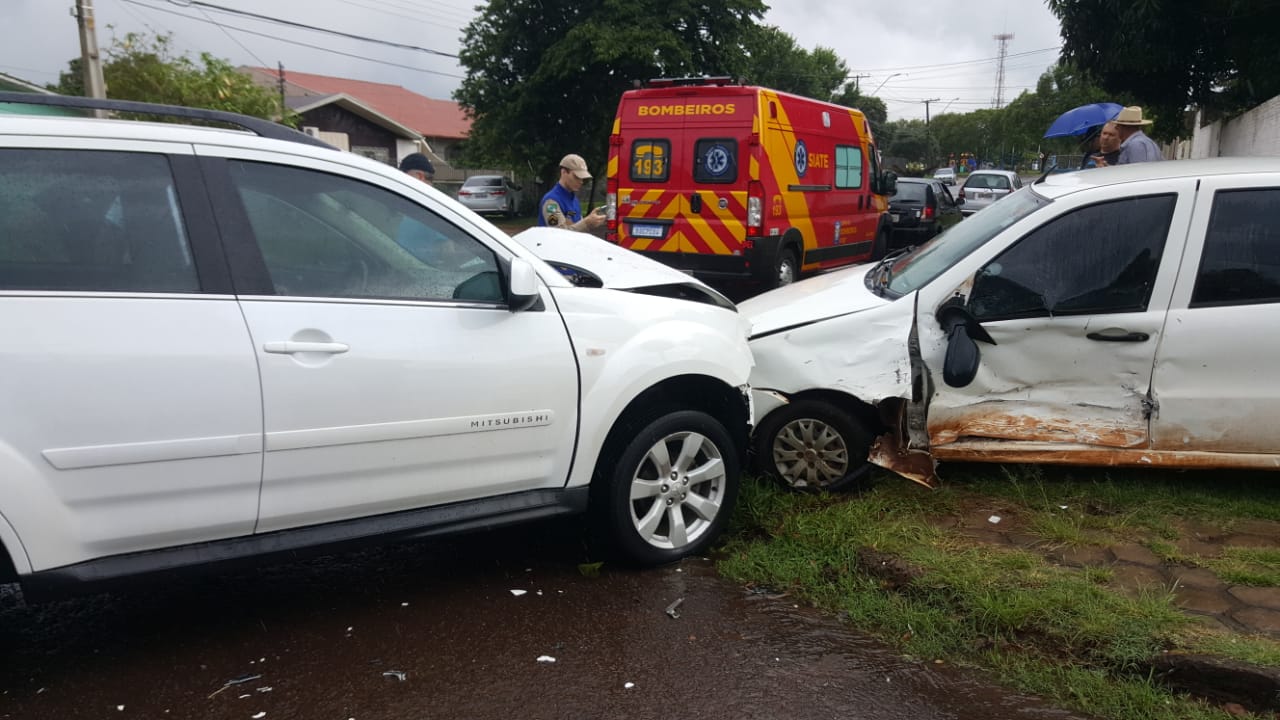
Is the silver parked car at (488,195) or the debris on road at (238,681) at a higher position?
the silver parked car at (488,195)

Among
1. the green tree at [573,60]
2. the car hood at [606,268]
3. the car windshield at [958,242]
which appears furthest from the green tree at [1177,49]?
the green tree at [573,60]

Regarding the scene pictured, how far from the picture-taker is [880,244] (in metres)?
14.8

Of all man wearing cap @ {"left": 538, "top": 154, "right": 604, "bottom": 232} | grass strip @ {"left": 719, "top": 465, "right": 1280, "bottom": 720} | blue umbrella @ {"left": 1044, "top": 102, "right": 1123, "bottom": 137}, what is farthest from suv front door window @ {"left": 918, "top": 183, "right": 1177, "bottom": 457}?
blue umbrella @ {"left": 1044, "top": 102, "right": 1123, "bottom": 137}

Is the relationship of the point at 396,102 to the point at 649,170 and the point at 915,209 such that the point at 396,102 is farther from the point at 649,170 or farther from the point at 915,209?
the point at 649,170

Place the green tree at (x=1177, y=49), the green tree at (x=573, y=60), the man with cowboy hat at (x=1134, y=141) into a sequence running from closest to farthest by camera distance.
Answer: the man with cowboy hat at (x=1134, y=141)
the green tree at (x=1177, y=49)
the green tree at (x=573, y=60)

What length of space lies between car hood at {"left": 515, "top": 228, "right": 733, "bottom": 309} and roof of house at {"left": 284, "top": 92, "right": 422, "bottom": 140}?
121ft

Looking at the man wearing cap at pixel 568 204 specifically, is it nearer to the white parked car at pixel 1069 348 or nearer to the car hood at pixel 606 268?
the car hood at pixel 606 268

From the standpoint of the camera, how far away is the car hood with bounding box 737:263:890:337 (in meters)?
4.64

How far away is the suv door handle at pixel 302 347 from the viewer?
2.95 m

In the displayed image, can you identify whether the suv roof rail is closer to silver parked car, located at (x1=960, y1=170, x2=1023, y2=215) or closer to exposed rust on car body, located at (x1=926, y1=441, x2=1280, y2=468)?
exposed rust on car body, located at (x1=926, y1=441, x2=1280, y2=468)

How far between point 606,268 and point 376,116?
40.0m

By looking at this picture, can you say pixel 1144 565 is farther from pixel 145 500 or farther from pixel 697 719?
pixel 145 500

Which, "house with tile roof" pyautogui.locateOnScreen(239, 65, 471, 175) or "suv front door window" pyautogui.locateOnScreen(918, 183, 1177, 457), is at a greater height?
"house with tile roof" pyautogui.locateOnScreen(239, 65, 471, 175)

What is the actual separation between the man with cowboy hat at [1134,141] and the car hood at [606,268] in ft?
14.0
